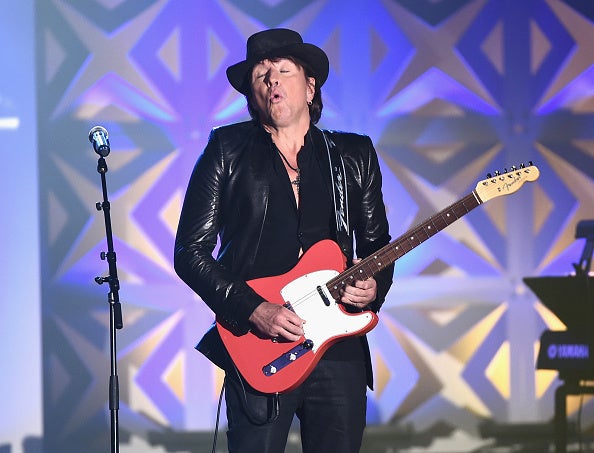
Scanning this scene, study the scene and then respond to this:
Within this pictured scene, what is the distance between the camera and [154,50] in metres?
5.29

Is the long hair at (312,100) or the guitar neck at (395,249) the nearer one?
the guitar neck at (395,249)

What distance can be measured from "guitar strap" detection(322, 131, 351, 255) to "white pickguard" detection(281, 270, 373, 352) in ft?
0.59

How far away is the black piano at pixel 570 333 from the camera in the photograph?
5.11 meters

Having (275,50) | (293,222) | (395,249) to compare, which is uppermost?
(275,50)

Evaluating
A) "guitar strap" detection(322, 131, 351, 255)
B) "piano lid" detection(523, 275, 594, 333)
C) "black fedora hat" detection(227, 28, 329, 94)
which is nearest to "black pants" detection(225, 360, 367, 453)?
"guitar strap" detection(322, 131, 351, 255)

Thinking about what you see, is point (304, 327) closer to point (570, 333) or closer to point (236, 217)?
point (236, 217)

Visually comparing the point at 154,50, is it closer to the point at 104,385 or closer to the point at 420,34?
the point at 420,34

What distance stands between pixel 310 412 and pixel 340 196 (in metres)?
0.76

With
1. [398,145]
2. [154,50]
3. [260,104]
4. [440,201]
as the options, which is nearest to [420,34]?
[398,145]

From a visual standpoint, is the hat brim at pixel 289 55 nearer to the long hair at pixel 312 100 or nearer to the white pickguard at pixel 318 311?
the long hair at pixel 312 100

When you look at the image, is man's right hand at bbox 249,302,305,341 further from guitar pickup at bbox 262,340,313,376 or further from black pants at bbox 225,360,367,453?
black pants at bbox 225,360,367,453

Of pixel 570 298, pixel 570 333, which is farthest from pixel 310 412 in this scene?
pixel 570 298

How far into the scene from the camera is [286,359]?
2891mm

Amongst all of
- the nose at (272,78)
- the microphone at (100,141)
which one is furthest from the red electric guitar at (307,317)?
the microphone at (100,141)
